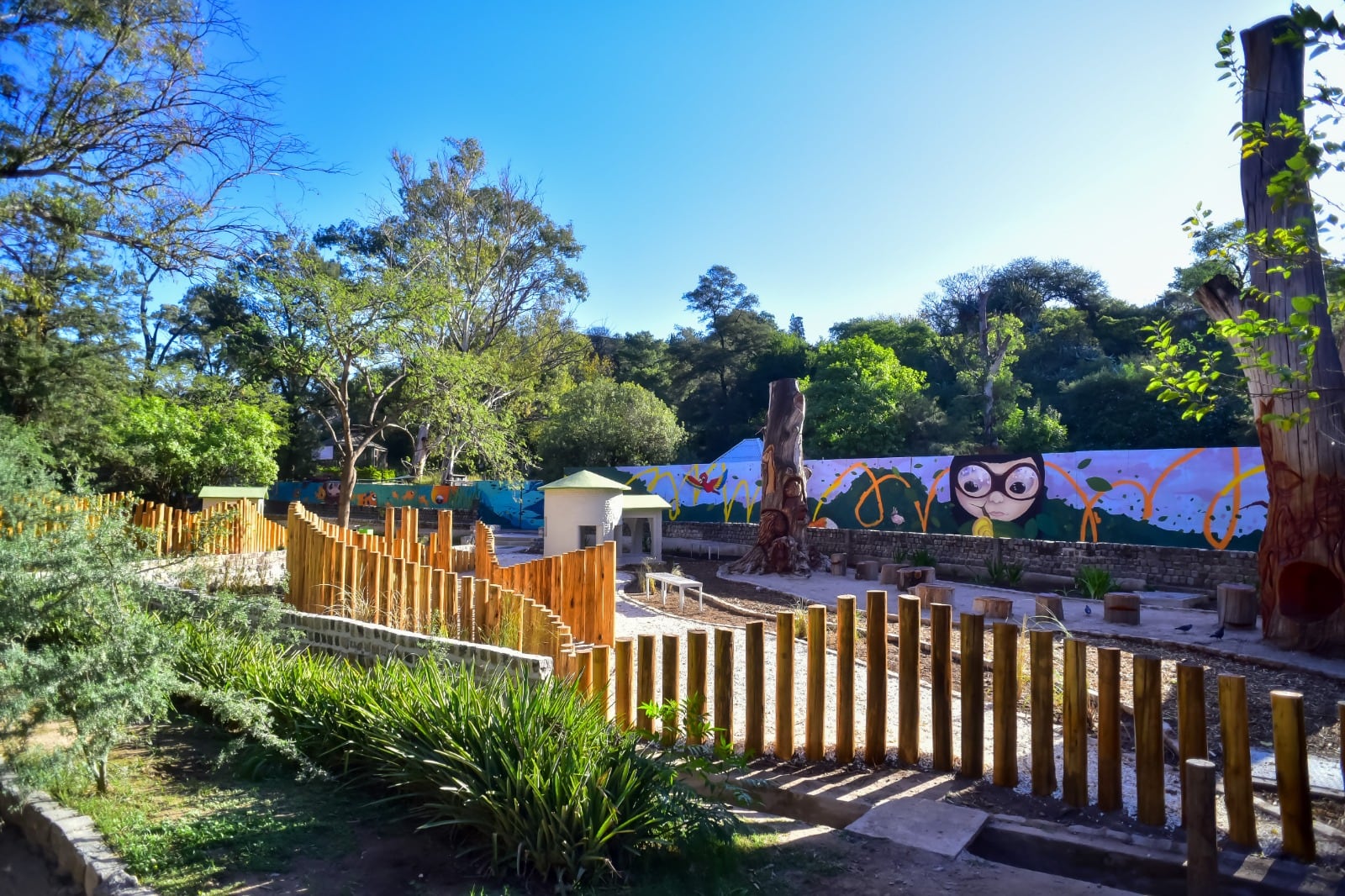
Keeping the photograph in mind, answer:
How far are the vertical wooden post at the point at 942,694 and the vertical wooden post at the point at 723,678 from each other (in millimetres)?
1170

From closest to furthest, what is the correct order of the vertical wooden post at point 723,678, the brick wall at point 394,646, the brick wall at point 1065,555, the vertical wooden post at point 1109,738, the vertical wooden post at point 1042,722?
the vertical wooden post at point 1109,738 → the vertical wooden post at point 1042,722 → the vertical wooden post at point 723,678 → the brick wall at point 394,646 → the brick wall at point 1065,555

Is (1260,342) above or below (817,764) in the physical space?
above

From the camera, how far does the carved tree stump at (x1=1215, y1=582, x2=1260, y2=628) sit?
1084cm

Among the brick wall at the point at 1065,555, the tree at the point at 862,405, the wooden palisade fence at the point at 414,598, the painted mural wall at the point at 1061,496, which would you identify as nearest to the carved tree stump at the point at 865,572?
the brick wall at the point at 1065,555

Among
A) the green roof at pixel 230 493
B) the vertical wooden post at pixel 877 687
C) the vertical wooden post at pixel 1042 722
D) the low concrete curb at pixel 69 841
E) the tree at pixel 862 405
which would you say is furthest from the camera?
the tree at pixel 862 405

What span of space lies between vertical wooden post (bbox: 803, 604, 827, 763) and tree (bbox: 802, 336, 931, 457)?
98.8 ft

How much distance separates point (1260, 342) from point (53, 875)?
479 inches

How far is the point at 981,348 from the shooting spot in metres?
36.8

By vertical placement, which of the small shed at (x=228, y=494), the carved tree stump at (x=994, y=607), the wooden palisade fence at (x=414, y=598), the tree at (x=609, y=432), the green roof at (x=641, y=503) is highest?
the tree at (x=609, y=432)

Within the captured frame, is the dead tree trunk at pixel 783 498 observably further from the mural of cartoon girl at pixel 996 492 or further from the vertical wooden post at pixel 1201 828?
the vertical wooden post at pixel 1201 828

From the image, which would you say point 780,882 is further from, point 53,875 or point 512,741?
point 53,875

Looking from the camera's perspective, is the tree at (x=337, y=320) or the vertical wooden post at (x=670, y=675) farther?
the tree at (x=337, y=320)

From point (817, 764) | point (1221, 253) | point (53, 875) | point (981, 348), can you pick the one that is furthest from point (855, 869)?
point (981, 348)

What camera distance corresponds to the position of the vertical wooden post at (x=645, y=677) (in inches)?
211
